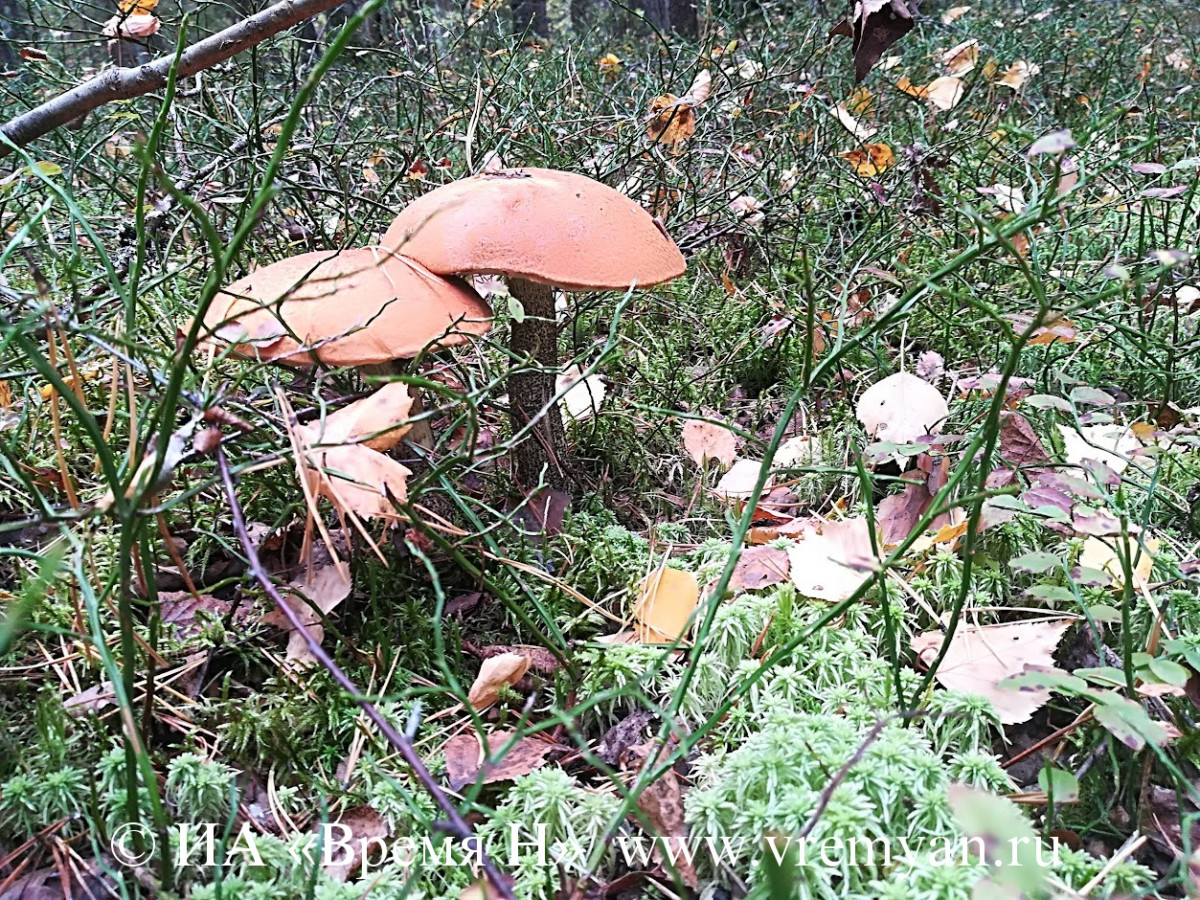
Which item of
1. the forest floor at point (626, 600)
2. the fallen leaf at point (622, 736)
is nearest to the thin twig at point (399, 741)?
the forest floor at point (626, 600)

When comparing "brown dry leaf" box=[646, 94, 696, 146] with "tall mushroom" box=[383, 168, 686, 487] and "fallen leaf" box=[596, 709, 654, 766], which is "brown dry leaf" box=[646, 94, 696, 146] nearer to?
"tall mushroom" box=[383, 168, 686, 487]

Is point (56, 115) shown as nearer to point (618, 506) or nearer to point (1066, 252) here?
point (618, 506)

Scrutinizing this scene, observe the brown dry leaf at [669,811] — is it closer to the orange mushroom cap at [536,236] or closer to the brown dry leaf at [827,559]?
the brown dry leaf at [827,559]

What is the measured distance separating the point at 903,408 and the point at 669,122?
133 centimetres

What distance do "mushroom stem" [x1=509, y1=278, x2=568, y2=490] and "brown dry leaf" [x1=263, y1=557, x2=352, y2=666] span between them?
0.54 m

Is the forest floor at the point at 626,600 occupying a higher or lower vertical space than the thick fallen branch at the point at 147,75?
lower

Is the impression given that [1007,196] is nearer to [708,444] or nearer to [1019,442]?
[1019,442]

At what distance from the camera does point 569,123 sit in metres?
2.96

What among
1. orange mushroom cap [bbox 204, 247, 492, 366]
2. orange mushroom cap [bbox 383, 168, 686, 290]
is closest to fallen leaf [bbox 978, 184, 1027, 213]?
orange mushroom cap [bbox 383, 168, 686, 290]

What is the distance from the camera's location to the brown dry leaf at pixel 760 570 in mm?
1424

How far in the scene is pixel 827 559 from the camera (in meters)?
1.32

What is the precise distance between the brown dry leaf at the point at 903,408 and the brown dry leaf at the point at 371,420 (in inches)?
40.9

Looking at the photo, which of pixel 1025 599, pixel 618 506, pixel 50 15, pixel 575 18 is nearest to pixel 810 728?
pixel 1025 599

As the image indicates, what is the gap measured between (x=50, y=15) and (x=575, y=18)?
4.44m
